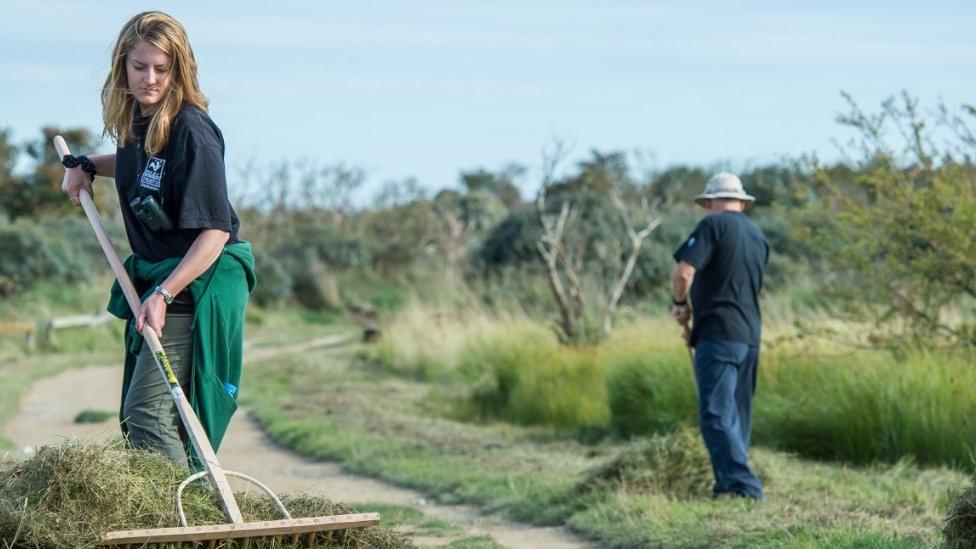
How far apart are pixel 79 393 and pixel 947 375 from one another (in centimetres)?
1024

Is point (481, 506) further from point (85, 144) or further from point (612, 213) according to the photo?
point (85, 144)

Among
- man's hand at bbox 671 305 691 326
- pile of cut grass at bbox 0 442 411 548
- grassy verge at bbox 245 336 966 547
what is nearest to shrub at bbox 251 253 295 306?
grassy verge at bbox 245 336 966 547

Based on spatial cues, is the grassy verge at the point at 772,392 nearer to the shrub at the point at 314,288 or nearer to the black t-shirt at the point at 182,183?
the black t-shirt at the point at 182,183

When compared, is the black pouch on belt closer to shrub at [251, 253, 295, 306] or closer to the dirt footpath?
the dirt footpath

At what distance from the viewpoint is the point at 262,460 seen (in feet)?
34.4

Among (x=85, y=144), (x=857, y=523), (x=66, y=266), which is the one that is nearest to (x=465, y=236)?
(x=85, y=144)

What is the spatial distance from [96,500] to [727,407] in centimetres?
449

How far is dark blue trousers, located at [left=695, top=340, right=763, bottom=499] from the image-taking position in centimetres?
753

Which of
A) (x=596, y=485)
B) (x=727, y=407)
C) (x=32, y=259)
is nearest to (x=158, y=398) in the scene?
(x=596, y=485)

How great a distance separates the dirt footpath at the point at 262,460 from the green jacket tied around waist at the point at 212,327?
14.0 inches

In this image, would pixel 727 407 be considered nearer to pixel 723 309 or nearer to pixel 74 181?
pixel 723 309

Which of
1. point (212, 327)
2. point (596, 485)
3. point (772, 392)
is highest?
point (212, 327)

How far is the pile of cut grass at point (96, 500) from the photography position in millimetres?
4078

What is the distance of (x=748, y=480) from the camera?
7.49 metres
